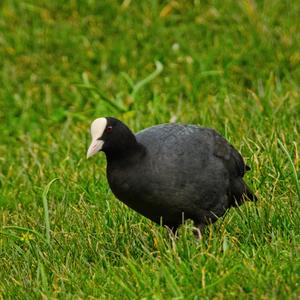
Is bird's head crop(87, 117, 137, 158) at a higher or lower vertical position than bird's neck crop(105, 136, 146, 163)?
higher

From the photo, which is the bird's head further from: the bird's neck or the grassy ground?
the grassy ground

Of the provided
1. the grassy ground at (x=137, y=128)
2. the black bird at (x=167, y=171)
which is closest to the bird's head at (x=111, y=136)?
the black bird at (x=167, y=171)

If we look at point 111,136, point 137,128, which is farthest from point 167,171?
point 137,128

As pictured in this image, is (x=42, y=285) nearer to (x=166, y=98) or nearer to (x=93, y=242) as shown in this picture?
(x=93, y=242)

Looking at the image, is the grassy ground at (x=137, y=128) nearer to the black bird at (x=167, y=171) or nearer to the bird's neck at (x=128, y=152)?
the black bird at (x=167, y=171)

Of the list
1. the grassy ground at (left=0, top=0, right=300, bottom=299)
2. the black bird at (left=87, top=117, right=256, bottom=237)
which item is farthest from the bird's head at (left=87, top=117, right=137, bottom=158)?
the grassy ground at (left=0, top=0, right=300, bottom=299)

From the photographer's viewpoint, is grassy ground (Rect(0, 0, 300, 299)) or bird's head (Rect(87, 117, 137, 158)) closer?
grassy ground (Rect(0, 0, 300, 299))

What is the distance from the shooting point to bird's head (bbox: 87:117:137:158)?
4.83 m

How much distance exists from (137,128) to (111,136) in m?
2.33

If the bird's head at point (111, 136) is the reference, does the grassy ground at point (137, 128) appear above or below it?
below

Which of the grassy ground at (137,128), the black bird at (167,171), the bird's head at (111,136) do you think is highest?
the bird's head at (111,136)

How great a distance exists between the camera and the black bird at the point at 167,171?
4.83 m

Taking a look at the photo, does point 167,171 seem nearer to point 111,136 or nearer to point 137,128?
point 111,136

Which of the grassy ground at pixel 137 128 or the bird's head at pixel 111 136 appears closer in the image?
the grassy ground at pixel 137 128
